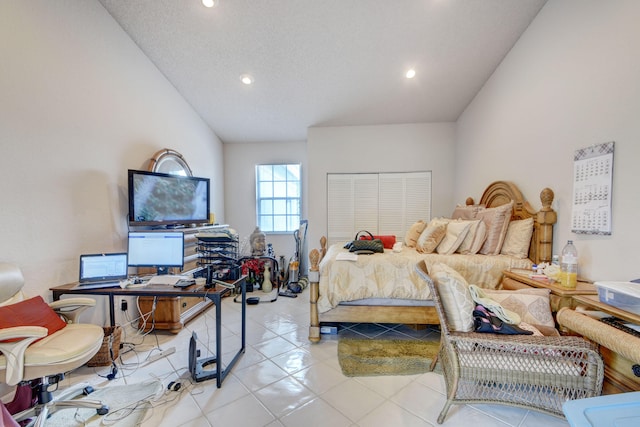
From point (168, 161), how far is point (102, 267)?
1.80m

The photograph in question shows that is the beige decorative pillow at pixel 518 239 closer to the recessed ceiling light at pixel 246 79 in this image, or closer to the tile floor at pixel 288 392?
the tile floor at pixel 288 392

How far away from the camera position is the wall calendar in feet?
6.12

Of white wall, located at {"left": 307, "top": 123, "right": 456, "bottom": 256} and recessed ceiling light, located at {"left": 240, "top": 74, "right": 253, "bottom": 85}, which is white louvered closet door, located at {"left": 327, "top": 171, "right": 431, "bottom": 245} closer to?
white wall, located at {"left": 307, "top": 123, "right": 456, "bottom": 256}

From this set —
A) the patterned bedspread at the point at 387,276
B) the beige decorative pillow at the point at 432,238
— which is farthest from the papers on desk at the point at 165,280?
the beige decorative pillow at the point at 432,238

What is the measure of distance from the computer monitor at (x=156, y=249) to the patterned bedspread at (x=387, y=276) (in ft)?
4.69

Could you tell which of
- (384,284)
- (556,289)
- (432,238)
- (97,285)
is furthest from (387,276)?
(97,285)

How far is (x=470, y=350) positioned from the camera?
1593 mm

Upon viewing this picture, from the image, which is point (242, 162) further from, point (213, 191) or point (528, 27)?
point (528, 27)

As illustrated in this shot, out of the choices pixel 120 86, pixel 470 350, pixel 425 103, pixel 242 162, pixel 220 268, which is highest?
pixel 425 103

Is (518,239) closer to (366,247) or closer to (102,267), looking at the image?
(366,247)

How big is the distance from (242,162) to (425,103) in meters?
3.70

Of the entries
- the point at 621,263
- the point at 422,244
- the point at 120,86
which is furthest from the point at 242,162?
the point at 621,263

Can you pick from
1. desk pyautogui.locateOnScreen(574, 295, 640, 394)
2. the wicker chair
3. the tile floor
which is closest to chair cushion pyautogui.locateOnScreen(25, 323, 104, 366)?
the tile floor

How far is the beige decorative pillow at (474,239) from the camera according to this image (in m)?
2.85
